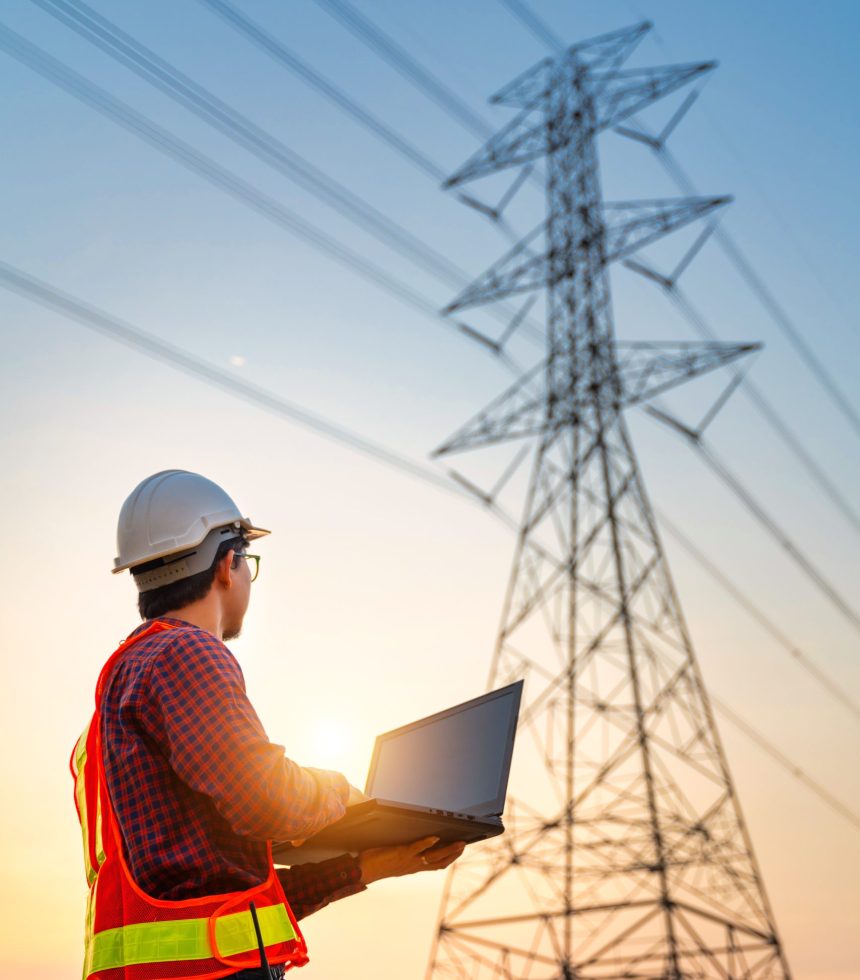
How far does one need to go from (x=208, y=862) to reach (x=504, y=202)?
15948 mm

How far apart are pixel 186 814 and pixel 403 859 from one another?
2.39ft

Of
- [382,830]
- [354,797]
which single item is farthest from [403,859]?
[354,797]

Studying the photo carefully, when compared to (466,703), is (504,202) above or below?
above

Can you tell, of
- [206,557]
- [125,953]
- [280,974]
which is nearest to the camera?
[125,953]

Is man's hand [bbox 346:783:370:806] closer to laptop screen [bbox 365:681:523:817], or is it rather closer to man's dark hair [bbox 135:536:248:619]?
laptop screen [bbox 365:681:523:817]

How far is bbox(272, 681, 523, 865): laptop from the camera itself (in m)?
2.27

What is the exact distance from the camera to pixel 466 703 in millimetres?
2828

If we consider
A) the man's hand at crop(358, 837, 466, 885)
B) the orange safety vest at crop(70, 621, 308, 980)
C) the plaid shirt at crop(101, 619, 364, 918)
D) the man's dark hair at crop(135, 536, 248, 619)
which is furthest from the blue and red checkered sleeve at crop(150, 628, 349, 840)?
the man's hand at crop(358, 837, 466, 885)

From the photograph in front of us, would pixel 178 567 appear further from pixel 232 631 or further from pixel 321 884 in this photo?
pixel 321 884

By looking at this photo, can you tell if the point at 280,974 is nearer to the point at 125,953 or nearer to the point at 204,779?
the point at 125,953

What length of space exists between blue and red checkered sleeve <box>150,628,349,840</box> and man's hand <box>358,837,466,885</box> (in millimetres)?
544

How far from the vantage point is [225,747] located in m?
1.92

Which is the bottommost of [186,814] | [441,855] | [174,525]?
[441,855]

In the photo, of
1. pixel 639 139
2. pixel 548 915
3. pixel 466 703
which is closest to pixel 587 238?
pixel 639 139
